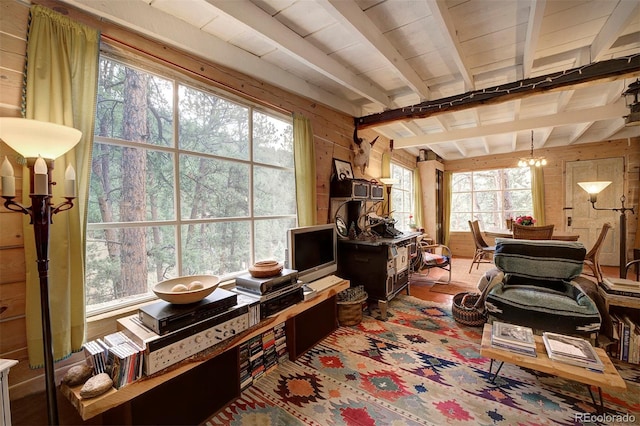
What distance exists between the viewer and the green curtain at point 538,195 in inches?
221

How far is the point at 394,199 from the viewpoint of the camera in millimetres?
5094

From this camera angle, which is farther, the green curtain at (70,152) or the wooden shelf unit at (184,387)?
the green curtain at (70,152)

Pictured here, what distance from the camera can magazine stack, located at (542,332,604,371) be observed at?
1.40 meters

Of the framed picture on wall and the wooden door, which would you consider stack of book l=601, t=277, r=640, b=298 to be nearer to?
the framed picture on wall

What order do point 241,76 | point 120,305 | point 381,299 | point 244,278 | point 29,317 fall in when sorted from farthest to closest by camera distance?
1. point 381,299
2. point 241,76
3. point 244,278
4. point 120,305
5. point 29,317

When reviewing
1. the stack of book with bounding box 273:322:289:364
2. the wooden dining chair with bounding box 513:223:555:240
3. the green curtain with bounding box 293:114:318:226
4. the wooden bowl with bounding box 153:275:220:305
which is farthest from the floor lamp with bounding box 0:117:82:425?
the wooden dining chair with bounding box 513:223:555:240

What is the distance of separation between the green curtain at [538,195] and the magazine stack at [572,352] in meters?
A: 5.10

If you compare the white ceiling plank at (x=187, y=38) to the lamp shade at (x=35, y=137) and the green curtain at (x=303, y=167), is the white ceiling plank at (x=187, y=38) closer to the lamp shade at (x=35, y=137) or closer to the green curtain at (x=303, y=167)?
the green curtain at (x=303, y=167)

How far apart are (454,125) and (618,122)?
249 centimetres

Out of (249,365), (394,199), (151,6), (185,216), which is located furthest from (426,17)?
(394,199)

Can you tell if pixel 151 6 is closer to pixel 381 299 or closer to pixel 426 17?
pixel 426 17

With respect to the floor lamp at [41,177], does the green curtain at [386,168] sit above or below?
above

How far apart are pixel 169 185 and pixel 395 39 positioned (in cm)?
201

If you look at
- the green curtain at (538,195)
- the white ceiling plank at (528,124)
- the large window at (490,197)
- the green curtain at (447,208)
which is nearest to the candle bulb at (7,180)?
the white ceiling plank at (528,124)
